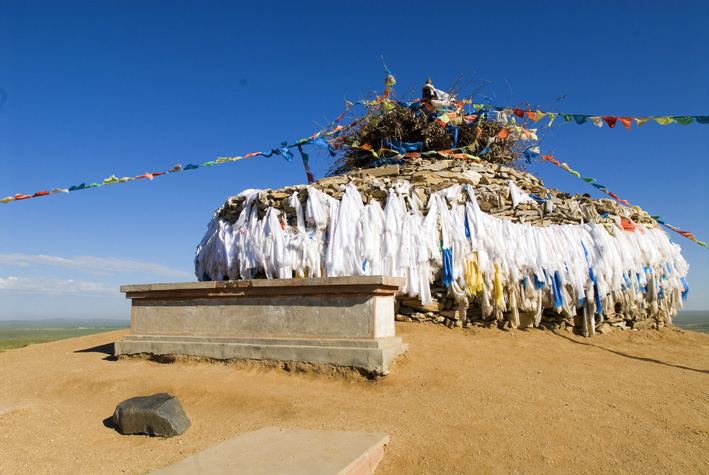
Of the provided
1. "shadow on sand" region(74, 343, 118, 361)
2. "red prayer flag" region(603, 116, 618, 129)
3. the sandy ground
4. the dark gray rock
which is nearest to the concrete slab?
the sandy ground

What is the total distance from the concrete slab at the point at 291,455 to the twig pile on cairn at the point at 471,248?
3981mm

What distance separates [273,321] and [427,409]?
6.81ft

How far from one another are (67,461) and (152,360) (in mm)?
2704

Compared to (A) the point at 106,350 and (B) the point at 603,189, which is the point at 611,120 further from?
(A) the point at 106,350

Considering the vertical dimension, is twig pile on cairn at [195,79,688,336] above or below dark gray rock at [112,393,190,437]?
above

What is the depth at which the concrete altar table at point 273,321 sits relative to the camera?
455 centimetres

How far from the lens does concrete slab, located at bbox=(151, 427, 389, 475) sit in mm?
2475

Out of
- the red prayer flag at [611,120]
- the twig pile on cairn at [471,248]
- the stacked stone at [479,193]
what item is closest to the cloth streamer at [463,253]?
the twig pile on cairn at [471,248]

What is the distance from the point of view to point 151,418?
331 cm

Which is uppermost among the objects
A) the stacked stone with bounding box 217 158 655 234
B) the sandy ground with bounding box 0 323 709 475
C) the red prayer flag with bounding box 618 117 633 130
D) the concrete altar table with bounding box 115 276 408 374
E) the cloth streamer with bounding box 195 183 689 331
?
the red prayer flag with bounding box 618 117 633 130

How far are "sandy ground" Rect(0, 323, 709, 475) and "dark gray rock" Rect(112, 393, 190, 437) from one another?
3.3 inches

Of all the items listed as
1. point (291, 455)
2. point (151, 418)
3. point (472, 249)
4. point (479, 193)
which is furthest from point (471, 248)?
point (151, 418)

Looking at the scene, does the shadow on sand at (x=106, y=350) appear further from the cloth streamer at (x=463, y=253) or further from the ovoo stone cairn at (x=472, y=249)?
the cloth streamer at (x=463, y=253)

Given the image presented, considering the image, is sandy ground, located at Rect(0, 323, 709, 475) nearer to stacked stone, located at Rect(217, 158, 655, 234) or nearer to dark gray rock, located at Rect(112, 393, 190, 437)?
dark gray rock, located at Rect(112, 393, 190, 437)
